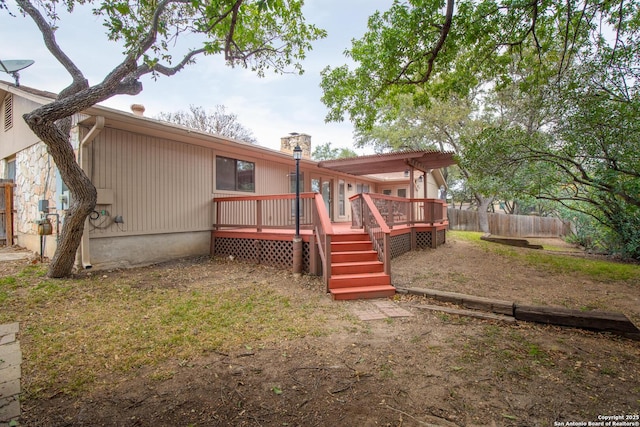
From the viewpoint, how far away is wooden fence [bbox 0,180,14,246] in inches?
344

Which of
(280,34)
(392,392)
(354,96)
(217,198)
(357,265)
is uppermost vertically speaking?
(280,34)

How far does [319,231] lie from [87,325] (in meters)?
3.85

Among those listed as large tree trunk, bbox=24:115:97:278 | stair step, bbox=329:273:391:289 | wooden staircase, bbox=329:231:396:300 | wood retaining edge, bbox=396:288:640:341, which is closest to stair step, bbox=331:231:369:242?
wooden staircase, bbox=329:231:396:300

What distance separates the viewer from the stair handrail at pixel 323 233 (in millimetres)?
5391

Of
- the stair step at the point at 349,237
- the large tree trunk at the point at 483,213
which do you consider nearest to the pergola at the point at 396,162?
the stair step at the point at 349,237

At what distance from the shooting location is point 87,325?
12.6ft

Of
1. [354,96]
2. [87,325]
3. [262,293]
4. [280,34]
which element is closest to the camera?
[87,325]

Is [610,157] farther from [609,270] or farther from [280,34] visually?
[280,34]

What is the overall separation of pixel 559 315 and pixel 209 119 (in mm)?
23631

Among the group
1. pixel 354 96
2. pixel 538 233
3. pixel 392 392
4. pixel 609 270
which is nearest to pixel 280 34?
pixel 354 96

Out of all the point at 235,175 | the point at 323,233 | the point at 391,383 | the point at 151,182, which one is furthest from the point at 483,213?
the point at 391,383

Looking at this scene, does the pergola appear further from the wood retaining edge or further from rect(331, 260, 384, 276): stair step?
the wood retaining edge

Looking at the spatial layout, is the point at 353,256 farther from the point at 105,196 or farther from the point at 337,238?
the point at 105,196

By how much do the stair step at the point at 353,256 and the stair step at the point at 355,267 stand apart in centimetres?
10
